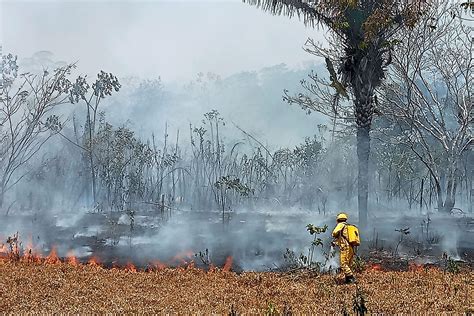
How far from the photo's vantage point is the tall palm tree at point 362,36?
48.3ft

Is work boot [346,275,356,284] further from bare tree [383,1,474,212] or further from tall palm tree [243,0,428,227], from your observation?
bare tree [383,1,474,212]

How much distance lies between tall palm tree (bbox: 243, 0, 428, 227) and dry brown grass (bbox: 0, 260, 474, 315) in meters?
5.51

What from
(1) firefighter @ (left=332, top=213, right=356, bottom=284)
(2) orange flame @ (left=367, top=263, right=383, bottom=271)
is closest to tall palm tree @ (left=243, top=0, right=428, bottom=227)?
(2) orange flame @ (left=367, top=263, right=383, bottom=271)

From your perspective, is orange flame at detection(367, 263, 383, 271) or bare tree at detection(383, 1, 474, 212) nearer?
orange flame at detection(367, 263, 383, 271)

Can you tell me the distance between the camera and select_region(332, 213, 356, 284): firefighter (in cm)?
1038

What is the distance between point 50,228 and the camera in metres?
24.7

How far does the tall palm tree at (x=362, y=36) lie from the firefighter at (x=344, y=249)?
5.14 metres

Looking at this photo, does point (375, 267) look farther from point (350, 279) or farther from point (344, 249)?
point (350, 279)

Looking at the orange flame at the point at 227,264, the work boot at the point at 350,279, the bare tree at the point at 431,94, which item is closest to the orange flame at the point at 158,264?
the orange flame at the point at 227,264

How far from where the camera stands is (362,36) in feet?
49.1

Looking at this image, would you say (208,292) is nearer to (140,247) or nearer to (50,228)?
(140,247)

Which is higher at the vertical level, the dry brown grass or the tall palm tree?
the tall palm tree

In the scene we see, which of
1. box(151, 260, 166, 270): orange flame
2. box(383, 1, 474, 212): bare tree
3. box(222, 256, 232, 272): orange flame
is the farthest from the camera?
box(383, 1, 474, 212): bare tree

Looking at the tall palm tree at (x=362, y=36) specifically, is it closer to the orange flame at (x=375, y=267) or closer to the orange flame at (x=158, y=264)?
the orange flame at (x=375, y=267)
